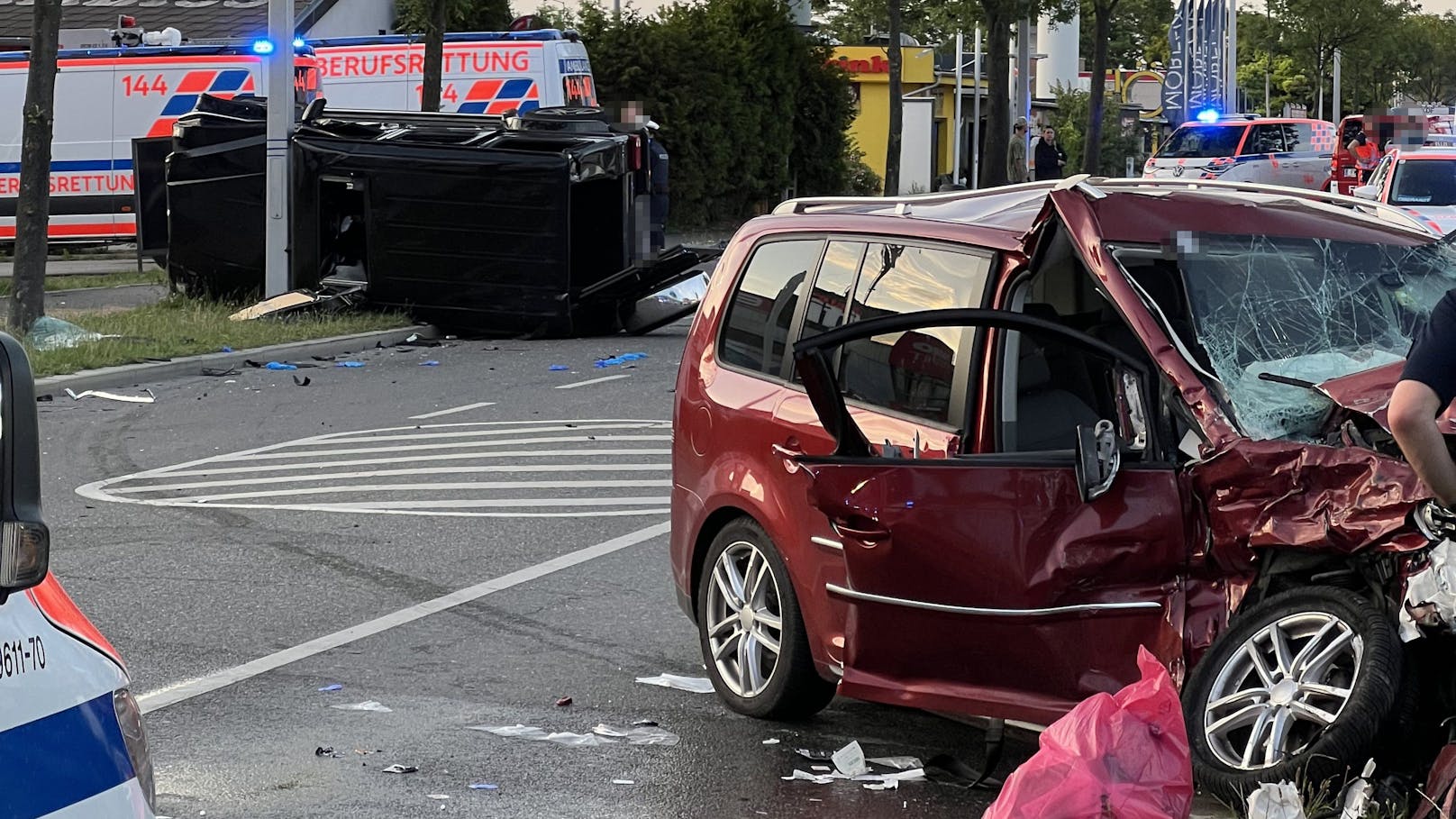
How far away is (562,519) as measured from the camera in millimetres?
9328

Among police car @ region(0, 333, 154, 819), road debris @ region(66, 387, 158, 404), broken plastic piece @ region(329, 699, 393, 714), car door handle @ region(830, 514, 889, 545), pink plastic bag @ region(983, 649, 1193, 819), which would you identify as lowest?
broken plastic piece @ region(329, 699, 393, 714)

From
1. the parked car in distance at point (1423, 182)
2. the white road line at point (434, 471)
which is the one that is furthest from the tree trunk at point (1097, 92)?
the white road line at point (434, 471)

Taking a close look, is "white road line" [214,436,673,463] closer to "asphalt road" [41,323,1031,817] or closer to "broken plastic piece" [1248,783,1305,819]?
"asphalt road" [41,323,1031,817]

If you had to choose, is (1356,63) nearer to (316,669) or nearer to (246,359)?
(246,359)

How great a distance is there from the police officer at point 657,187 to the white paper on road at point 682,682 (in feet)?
40.4

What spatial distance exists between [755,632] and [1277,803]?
1970mm

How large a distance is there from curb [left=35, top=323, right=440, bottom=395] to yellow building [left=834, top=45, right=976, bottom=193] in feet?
139

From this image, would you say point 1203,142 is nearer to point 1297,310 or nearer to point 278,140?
point 278,140

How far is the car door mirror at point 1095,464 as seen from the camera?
4684mm

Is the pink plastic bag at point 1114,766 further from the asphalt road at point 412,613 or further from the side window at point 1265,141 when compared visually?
the side window at point 1265,141

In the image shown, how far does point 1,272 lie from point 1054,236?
22713mm

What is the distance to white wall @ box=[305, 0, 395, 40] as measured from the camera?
38562mm

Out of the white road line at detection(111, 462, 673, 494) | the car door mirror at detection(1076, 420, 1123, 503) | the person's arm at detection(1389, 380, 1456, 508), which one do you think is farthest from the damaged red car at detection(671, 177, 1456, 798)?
the white road line at detection(111, 462, 673, 494)

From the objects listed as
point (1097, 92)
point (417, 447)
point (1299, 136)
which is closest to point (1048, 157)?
point (1299, 136)
